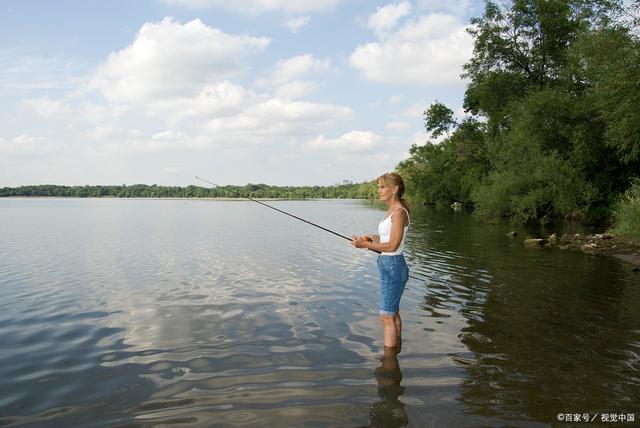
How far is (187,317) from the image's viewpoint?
8.76 m

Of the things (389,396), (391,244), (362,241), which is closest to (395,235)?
(391,244)

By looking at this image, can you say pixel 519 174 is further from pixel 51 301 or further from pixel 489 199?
pixel 51 301

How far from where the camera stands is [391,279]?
5996 millimetres

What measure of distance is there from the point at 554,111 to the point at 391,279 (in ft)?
93.0

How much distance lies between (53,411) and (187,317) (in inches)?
155

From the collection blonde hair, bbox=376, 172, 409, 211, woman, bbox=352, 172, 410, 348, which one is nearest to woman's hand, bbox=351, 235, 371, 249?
woman, bbox=352, 172, 410, 348

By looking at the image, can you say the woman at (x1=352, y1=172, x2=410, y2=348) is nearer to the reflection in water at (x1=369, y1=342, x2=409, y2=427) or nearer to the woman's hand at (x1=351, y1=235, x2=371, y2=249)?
the woman's hand at (x1=351, y1=235, x2=371, y2=249)

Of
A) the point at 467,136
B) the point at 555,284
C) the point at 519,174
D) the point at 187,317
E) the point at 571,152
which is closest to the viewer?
the point at 187,317

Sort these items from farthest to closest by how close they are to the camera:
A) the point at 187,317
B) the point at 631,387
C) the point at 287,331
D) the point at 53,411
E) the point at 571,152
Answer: the point at 571,152 < the point at 187,317 < the point at 287,331 < the point at 631,387 < the point at 53,411

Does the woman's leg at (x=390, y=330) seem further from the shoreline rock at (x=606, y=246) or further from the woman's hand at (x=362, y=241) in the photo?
the shoreline rock at (x=606, y=246)

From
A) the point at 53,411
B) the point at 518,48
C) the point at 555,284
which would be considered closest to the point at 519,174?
the point at 518,48

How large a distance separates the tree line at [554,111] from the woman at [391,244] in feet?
58.4

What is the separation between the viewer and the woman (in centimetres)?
585

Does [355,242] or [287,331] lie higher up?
[355,242]
